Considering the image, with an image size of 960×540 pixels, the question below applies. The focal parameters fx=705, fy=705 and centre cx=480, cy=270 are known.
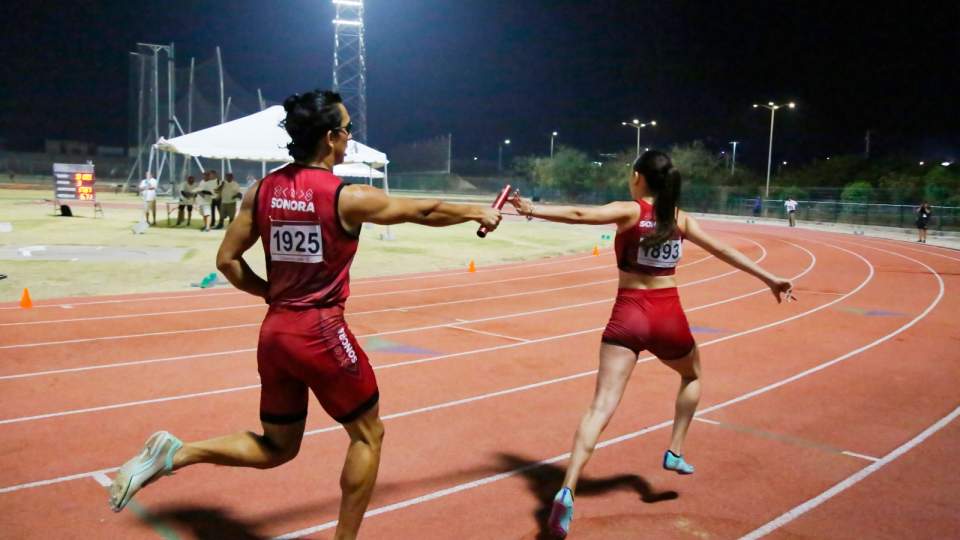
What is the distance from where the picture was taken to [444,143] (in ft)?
245

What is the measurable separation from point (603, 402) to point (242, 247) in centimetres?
192

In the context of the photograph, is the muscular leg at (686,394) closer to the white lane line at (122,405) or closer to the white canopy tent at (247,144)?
the white lane line at (122,405)

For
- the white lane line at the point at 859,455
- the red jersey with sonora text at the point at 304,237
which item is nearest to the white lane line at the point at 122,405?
the red jersey with sonora text at the point at 304,237

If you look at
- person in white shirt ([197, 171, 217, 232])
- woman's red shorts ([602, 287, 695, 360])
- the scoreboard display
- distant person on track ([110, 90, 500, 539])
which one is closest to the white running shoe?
distant person on track ([110, 90, 500, 539])

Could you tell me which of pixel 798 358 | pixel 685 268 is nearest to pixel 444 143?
pixel 685 268

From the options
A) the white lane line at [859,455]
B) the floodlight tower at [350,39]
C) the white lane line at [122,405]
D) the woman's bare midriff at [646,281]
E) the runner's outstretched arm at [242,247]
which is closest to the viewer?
the runner's outstretched arm at [242,247]

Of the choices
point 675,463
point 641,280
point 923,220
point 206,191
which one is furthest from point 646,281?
point 923,220

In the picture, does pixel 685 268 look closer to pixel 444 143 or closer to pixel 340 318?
pixel 340 318

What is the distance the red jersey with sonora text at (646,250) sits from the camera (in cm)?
377

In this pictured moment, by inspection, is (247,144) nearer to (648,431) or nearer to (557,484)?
(648,431)

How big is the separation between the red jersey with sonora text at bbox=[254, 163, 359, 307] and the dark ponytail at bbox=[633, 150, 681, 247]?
1.74 meters

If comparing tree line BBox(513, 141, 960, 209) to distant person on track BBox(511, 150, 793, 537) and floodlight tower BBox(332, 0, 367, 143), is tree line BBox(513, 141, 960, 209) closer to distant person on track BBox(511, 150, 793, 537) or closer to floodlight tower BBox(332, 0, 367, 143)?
floodlight tower BBox(332, 0, 367, 143)

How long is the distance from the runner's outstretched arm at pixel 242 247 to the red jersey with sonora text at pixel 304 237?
90 mm

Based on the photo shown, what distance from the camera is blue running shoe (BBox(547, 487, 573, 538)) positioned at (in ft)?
10.8
